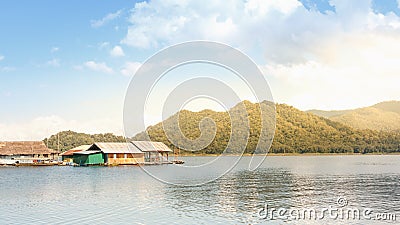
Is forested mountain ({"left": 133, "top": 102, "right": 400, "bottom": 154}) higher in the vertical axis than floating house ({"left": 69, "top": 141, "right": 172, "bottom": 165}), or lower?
higher

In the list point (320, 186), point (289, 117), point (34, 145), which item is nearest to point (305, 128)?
point (289, 117)

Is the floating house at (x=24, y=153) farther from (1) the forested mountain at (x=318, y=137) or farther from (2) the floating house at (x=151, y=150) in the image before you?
(1) the forested mountain at (x=318, y=137)

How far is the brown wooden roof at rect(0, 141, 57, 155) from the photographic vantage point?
73.9 meters

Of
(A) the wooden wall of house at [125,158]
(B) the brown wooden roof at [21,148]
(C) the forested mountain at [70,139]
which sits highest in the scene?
(C) the forested mountain at [70,139]

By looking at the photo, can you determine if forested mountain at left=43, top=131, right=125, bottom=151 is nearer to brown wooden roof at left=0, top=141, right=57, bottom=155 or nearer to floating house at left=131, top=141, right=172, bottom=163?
brown wooden roof at left=0, top=141, right=57, bottom=155

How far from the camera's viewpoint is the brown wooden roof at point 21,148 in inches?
2911

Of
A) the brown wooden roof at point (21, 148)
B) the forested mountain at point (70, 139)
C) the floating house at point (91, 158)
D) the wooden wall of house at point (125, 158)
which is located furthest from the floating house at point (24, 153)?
the forested mountain at point (70, 139)

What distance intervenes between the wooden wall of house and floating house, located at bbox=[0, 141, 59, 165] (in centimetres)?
1237

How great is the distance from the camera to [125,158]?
70312mm

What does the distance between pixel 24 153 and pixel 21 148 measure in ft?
4.03

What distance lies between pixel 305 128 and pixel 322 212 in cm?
14960

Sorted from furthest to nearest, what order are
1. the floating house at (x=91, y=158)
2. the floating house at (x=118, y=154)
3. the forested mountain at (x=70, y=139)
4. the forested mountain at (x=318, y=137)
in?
the forested mountain at (x=318, y=137) < the forested mountain at (x=70, y=139) < the floating house at (x=91, y=158) < the floating house at (x=118, y=154)

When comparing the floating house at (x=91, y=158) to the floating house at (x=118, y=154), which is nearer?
the floating house at (x=118, y=154)

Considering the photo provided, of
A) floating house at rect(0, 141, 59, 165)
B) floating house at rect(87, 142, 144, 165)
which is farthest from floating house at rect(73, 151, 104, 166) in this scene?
floating house at rect(0, 141, 59, 165)
